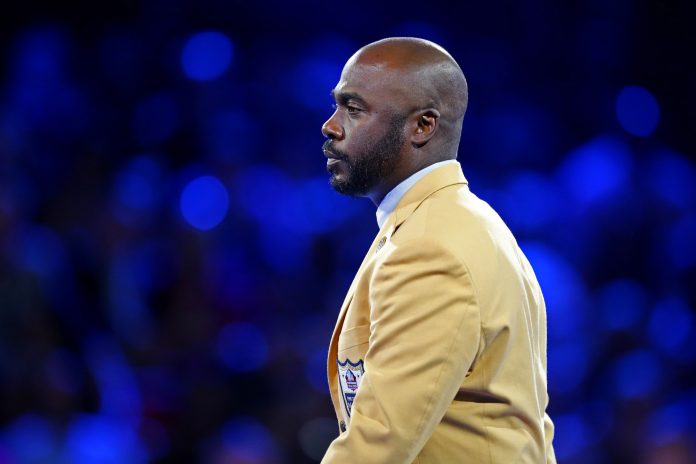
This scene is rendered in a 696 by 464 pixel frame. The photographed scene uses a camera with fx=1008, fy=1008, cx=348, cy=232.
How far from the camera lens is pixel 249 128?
537 centimetres

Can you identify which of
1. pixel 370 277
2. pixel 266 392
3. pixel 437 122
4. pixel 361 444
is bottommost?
pixel 266 392

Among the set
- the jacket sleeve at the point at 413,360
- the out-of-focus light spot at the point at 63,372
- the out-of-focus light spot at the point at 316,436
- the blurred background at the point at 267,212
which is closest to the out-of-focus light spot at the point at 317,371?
the blurred background at the point at 267,212

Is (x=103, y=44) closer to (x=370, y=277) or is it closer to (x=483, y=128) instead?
(x=483, y=128)

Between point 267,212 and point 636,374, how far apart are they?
2007 mm

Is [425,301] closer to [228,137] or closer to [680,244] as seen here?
[228,137]

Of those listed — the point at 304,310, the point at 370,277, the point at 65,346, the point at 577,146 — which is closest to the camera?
the point at 370,277

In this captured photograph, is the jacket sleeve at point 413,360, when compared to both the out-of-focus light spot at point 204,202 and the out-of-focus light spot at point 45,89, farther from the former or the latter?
the out-of-focus light spot at point 45,89

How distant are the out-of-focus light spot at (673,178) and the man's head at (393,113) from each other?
3581mm

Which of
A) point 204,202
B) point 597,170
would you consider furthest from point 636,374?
point 204,202

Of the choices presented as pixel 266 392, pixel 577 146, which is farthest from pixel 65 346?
pixel 577 146

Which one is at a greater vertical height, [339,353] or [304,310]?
[339,353]

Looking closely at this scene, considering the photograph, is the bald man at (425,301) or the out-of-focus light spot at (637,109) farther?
the out-of-focus light spot at (637,109)

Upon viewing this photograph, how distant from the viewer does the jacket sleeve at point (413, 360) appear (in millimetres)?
1865

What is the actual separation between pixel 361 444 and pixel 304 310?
118 inches
